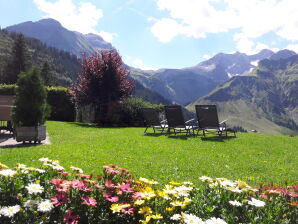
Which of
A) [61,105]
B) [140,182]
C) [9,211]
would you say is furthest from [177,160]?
[61,105]

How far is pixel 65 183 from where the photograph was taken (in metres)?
2.77

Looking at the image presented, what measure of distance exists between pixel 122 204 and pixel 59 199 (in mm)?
541

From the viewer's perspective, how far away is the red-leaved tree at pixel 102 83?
68.8ft

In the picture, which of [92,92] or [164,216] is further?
[92,92]

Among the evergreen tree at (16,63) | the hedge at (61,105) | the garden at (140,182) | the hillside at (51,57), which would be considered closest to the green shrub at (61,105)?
the hedge at (61,105)

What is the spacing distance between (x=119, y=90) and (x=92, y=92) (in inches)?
72.2

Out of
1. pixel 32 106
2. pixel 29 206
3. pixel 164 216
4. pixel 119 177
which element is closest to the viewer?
pixel 29 206

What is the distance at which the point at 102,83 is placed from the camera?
20953 mm

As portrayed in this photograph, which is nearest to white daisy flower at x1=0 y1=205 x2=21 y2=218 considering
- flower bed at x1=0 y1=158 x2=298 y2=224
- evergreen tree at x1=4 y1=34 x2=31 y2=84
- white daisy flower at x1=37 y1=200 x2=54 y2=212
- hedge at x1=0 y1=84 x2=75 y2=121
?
flower bed at x1=0 y1=158 x2=298 y2=224

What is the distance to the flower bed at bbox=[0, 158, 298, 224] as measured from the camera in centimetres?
251

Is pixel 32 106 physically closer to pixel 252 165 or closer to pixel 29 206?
pixel 252 165

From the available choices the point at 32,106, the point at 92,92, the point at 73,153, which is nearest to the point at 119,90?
the point at 92,92

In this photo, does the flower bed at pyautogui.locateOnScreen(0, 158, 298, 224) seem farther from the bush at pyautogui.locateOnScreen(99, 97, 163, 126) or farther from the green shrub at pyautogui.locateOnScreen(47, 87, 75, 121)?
the green shrub at pyautogui.locateOnScreen(47, 87, 75, 121)

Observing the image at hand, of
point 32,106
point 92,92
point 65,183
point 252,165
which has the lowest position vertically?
point 252,165
